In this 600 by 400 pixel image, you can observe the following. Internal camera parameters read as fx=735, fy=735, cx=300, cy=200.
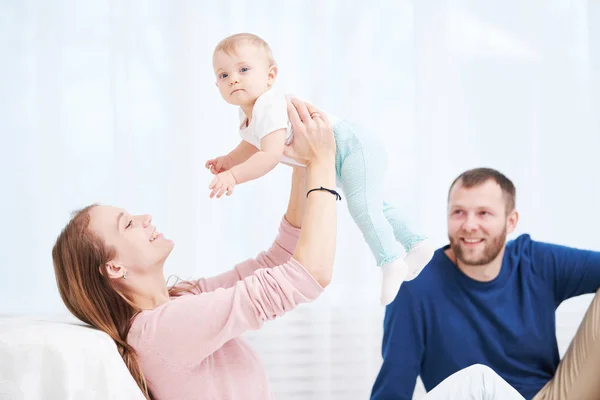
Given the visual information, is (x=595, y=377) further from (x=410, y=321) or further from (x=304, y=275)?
(x=304, y=275)

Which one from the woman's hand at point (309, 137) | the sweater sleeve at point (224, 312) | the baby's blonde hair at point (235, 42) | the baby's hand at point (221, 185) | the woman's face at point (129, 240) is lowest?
the sweater sleeve at point (224, 312)

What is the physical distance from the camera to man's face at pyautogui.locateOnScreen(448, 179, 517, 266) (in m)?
A: 2.46

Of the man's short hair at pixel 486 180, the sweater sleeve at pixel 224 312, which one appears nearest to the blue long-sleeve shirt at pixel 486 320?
the man's short hair at pixel 486 180

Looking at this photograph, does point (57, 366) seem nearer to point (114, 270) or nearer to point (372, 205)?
point (114, 270)

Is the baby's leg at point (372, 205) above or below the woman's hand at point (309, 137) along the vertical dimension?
below

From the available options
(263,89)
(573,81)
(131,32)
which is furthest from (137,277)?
(573,81)

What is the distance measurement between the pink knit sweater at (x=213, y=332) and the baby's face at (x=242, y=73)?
15.7 inches

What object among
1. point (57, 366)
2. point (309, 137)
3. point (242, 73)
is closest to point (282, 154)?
point (309, 137)

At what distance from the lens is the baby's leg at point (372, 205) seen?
1.70 meters

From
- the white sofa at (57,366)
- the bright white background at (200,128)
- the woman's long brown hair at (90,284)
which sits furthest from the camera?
the bright white background at (200,128)

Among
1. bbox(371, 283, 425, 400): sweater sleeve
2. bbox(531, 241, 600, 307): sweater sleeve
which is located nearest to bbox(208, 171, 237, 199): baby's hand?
bbox(371, 283, 425, 400): sweater sleeve

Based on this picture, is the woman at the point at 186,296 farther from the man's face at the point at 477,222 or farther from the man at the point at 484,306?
the man's face at the point at 477,222

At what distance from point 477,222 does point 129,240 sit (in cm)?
134

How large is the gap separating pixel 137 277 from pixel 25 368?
0.35 metres
